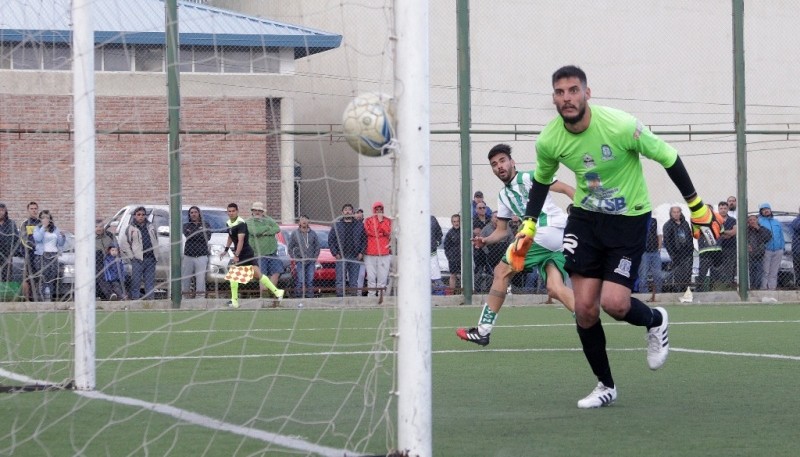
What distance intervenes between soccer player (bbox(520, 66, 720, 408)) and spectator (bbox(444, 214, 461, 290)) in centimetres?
1168

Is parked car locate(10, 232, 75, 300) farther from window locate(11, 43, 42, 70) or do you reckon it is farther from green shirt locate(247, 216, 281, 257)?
green shirt locate(247, 216, 281, 257)

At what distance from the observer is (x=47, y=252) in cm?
1241

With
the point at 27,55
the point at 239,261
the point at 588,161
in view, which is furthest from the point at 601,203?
the point at 239,261

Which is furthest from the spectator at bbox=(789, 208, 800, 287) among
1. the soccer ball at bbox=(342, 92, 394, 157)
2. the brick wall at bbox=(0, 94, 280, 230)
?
the soccer ball at bbox=(342, 92, 394, 157)

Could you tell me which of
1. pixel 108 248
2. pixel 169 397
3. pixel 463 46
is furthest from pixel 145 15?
pixel 169 397

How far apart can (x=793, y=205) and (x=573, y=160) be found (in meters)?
25.9

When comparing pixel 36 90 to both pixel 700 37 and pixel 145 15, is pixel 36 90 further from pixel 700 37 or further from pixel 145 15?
pixel 700 37

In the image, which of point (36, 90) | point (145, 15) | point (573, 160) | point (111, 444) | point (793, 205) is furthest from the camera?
point (793, 205)

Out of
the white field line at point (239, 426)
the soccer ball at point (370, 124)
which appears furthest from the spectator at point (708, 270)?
the soccer ball at point (370, 124)

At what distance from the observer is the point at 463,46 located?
64.1 feet

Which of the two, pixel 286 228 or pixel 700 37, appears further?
pixel 700 37

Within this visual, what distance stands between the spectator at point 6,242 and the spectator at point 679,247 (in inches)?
401

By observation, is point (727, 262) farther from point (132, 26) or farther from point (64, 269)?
point (132, 26)

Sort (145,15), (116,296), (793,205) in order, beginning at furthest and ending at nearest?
(793,205) < (116,296) < (145,15)
